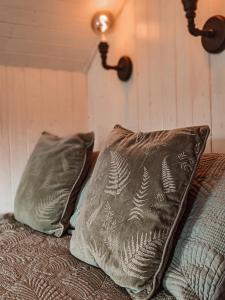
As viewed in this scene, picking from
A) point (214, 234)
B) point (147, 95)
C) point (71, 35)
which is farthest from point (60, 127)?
point (214, 234)

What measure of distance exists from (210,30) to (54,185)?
0.90 meters

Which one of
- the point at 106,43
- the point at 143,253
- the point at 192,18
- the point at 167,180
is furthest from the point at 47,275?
the point at 106,43

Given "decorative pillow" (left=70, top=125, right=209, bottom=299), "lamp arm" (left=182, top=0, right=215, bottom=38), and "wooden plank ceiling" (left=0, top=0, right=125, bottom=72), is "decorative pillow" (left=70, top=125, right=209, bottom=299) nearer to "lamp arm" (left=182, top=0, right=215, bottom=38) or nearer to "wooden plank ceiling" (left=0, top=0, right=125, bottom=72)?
"lamp arm" (left=182, top=0, right=215, bottom=38)

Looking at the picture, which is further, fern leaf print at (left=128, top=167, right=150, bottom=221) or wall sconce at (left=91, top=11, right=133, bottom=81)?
wall sconce at (left=91, top=11, right=133, bottom=81)

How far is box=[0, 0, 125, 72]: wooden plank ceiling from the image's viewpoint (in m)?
1.86

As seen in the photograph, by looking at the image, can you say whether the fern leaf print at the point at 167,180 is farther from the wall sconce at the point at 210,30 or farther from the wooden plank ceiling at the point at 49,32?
the wooden plank ceiling at the point at 49,32

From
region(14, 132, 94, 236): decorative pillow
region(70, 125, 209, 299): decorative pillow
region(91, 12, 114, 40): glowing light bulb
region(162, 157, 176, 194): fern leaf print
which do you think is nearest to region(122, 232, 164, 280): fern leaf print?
region(70, 125, 209, 299): decorative pillow

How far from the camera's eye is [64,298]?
0.79 meters

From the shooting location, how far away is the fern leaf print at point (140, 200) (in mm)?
833

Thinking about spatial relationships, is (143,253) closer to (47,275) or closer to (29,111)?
(47,275)

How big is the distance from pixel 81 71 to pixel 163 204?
1.71 m

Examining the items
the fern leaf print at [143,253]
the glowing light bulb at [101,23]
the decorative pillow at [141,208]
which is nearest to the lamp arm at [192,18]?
the decorative pillow at [141,208]

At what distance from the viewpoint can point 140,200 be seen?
0.85 metres

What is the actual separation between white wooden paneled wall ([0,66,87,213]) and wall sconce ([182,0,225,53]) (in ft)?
3.83
